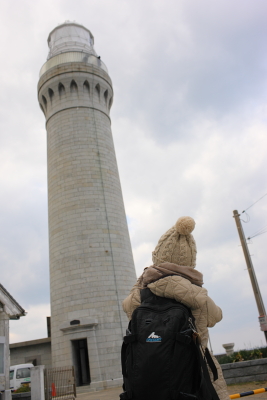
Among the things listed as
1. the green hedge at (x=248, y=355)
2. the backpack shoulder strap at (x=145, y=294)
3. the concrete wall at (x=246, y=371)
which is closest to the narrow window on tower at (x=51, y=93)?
the green hedge at (x=248, y=355)

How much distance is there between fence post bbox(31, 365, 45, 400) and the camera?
12.1 m

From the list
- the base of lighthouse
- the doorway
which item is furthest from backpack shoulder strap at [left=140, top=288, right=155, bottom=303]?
the doorway

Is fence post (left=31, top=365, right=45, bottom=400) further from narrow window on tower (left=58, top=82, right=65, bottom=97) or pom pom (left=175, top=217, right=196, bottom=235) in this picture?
narrow window on tower (left=58, top=82, right=65, bottom=97)

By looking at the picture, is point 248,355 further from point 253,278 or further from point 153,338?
point 153,338

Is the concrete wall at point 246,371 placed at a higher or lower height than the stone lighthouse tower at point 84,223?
lower

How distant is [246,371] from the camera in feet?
36.6

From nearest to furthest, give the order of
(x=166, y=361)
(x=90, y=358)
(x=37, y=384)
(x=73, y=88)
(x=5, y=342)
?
(x=166, y=361) < (x=5, y=342) < (x=37, y=384) < (x=90, y=358) < (x=73, y=88)

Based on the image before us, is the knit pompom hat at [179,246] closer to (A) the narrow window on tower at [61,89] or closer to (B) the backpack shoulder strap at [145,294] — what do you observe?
(B) the backpack shoulder strap at [145,294]

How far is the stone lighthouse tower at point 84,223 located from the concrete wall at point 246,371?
23.5ft

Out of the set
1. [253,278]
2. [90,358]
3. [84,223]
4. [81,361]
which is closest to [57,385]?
[90,358]

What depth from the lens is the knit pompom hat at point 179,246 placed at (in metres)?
3.81

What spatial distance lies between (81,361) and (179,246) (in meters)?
16.2

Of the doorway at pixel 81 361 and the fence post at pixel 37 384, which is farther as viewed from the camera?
the doorway at pixel 81 361

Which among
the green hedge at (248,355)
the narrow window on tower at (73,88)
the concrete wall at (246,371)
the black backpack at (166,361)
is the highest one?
the narrow window on tower at (73,88)
